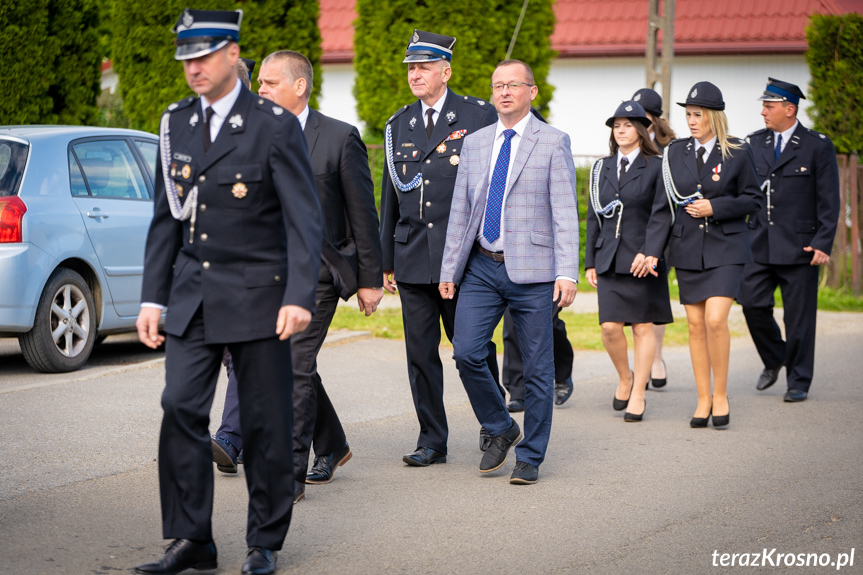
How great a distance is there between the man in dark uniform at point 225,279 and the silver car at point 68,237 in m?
4.06

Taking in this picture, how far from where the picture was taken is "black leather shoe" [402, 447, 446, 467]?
20.0 ft

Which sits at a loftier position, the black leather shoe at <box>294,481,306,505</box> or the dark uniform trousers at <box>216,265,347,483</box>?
the dark uniform trousers at <box>216,265,347,483</box>

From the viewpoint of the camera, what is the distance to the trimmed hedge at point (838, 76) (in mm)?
15797

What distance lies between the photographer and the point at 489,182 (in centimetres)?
591

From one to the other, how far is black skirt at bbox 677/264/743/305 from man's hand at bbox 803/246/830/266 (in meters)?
1.48

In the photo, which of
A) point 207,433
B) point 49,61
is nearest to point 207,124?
point 207,433

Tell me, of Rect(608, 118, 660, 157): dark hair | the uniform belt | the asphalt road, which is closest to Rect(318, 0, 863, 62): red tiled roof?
Rect(608, 118, 660, 157): dark hair

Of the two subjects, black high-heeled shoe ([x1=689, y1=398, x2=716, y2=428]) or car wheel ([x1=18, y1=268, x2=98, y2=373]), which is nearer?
black high-heeled shoe ([x1=689, y1=398, x2=716, y2=428])

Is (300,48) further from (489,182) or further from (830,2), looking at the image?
(830,2)

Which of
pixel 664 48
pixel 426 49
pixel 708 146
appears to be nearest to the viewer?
pixel 426 49

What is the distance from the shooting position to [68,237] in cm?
823

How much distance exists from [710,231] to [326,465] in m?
3.25

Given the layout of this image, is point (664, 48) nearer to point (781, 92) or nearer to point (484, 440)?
point (781, 92)

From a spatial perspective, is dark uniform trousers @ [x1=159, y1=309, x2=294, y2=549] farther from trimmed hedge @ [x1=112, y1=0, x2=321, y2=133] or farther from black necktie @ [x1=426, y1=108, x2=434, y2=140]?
trimmed hedge @ [x1=112, y1=0, x2=321, y2=133]
